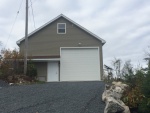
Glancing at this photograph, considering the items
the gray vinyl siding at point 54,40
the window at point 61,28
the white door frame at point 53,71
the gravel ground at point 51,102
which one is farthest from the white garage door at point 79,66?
the gravel ground at point 51,102

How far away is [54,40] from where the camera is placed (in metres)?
29.0

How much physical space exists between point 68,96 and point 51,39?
17.1 m

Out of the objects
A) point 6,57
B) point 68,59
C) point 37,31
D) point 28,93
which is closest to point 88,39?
point 68,59

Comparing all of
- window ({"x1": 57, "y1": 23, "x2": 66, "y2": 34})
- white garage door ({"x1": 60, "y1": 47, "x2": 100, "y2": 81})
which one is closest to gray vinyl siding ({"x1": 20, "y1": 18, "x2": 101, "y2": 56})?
window ({"x1": 57, "y1": 23, "x2": 66, "y2": 34})

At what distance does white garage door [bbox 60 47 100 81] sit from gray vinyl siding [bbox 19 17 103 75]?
0.86 m

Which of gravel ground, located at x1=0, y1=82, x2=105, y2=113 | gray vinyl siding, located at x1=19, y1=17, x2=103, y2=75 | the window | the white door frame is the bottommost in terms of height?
gravel ground, located at x1=0, y1=82, x2=105, y2=113

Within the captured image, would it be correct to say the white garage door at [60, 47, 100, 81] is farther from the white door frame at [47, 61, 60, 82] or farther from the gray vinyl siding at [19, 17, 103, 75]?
the gray vinyl siding at [19, 17, 103, 75]

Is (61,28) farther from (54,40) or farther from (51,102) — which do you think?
(51,102)

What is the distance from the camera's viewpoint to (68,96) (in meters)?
12.4

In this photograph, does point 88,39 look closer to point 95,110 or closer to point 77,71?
point 77,71

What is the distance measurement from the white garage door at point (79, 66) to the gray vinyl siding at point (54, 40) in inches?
33.9

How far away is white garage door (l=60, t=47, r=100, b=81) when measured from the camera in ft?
92.0

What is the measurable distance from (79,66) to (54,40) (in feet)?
11.3

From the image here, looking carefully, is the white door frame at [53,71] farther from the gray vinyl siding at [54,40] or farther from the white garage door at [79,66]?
the gray vinyl siding at [54,40]
